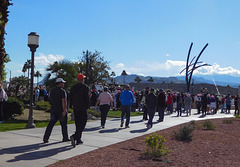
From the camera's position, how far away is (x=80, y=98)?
286 inches

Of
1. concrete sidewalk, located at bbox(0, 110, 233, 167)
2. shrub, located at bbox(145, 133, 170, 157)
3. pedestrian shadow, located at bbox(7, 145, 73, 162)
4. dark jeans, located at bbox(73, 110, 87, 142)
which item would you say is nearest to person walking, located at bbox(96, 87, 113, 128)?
concrete sidewalk, located at bbox(0, 110, 233, 167)

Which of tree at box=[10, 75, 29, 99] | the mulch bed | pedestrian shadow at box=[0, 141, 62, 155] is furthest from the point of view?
tree at box=[10, 75, 29, 99]

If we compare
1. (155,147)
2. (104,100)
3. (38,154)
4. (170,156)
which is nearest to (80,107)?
(38,154)

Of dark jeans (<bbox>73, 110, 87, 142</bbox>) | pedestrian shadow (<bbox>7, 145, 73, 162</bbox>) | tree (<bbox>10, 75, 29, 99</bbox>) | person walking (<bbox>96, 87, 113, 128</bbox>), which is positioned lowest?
pedestrian shadow (<bbox>7, 145, 73, 162</bbox>)

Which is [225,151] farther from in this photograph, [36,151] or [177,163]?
[36,151]

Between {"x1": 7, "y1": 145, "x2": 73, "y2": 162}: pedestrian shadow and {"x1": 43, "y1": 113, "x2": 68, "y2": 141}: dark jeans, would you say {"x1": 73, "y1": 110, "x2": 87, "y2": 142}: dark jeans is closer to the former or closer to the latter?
{"x1": 43, "y1": 113, "x2": 68, "y2": 141}: dark jeans

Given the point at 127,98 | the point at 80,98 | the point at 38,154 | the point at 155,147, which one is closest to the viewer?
the point at 38,154

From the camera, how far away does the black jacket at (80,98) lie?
7234 mm

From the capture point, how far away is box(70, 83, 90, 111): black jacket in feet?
23.7

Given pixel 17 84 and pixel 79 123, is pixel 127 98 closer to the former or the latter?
pixel 79 123

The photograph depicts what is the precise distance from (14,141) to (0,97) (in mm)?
4982

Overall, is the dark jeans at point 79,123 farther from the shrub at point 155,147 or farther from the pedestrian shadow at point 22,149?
the shrub at point 155,147

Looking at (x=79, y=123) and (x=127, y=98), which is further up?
(x=127, y=98)

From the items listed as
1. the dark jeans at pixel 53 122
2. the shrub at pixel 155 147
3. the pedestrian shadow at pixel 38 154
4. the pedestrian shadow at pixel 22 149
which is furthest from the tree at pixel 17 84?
the shrub at pixel 155 147
